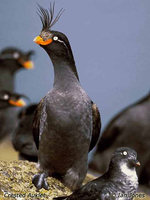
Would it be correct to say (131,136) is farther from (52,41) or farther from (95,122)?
(52,41)

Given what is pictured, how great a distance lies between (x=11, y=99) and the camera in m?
4.64

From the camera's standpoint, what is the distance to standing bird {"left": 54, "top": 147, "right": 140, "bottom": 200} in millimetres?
1956

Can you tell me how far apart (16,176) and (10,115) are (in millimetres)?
3037

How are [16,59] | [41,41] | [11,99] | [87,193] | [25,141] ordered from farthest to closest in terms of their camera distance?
1. [16,59]
2. [11,99]
3. [25,141]
4. [41,41]
5. [87,193]

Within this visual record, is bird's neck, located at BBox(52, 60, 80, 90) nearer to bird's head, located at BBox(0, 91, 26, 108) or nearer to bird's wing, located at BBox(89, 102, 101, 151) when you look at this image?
bird's wing, located at BBox(89, 102, 101, 151)

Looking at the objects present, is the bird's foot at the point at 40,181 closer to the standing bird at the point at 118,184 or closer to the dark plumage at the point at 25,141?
the standing bird at the point at 118,184

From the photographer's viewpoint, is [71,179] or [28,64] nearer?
[71,179]

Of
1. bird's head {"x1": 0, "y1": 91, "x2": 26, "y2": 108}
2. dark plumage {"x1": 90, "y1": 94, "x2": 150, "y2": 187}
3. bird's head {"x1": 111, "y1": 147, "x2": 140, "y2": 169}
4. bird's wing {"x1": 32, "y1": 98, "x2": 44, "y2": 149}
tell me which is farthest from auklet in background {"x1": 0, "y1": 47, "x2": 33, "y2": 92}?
bird's head {"x1": 111, "y1": 147, "x2": 140, "y2": 169}

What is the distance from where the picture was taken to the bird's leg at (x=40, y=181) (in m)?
2.32

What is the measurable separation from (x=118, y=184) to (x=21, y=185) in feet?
1.83

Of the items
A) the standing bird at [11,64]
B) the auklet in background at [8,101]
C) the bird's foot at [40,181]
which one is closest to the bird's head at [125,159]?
the bird's foot at [40,181]

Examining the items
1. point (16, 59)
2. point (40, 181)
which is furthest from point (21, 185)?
point (16, 59)

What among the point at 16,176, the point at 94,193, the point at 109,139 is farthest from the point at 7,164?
the point at 109,139

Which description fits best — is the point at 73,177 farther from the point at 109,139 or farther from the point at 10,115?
the point at 10,115
